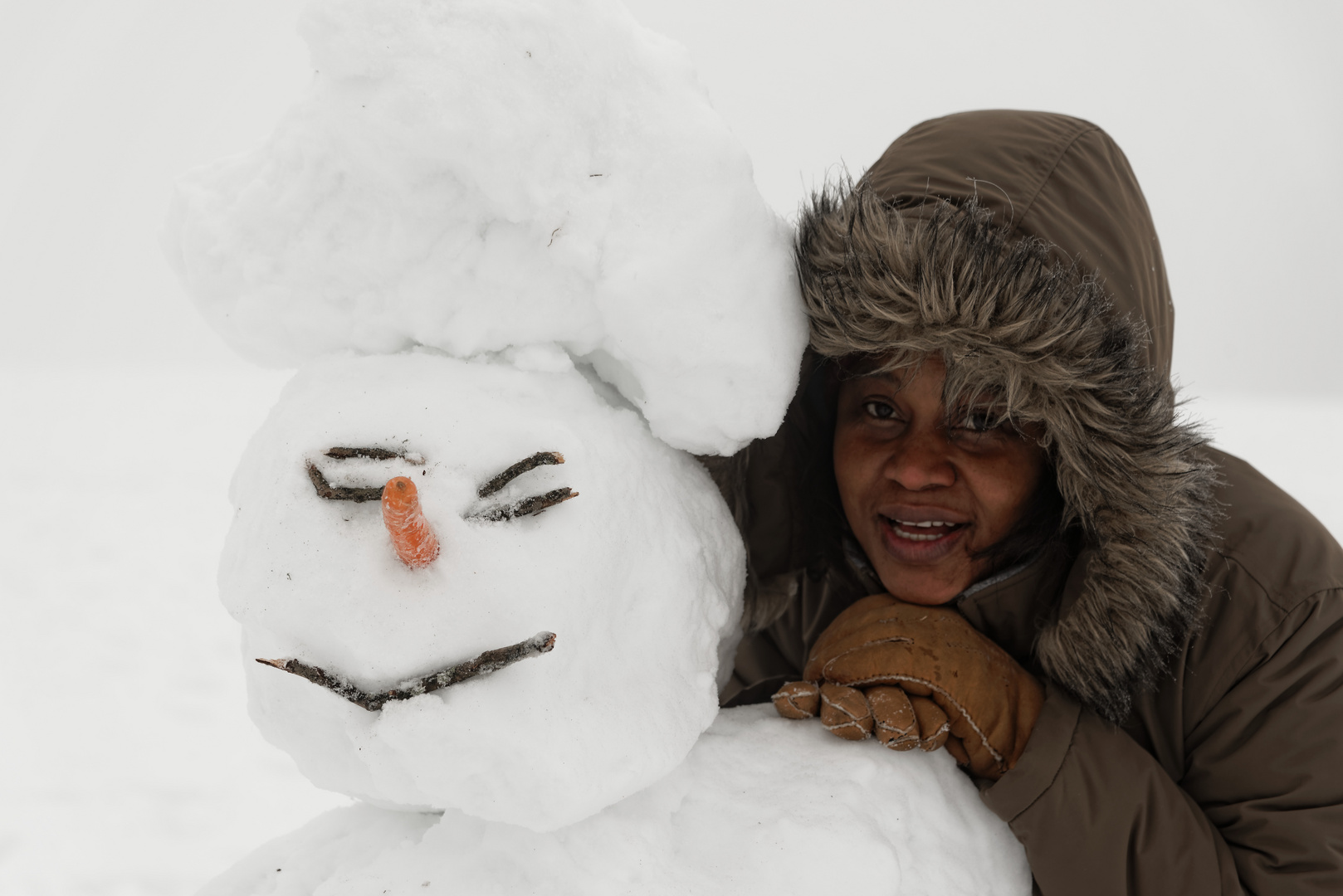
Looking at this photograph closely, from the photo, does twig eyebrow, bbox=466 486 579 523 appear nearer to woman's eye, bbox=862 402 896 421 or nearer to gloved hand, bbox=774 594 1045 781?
gloved hand, bbox=774 594 1045 781

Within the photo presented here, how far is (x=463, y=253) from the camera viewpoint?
774 mm

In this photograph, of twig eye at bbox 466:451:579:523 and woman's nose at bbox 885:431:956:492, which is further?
woman's nose at bbox 885:431:956:492

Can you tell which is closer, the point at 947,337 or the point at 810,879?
the point at 810,879

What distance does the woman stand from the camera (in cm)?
96

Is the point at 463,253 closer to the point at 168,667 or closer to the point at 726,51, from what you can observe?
the point at 168,667

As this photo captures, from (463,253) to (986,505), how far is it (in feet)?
2.60

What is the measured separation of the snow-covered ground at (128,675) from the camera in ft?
6.59

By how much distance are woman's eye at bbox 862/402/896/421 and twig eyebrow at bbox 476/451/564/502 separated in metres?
0.67

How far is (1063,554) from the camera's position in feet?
4.06

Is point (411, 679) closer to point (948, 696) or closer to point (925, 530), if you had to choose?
point (948, 696)

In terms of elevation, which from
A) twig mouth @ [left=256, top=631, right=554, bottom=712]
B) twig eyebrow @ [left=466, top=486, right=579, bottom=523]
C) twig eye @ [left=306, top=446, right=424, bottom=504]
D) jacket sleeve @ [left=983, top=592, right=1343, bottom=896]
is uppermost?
twig eye @ [left=306, top=446, right=424, bottom=504]

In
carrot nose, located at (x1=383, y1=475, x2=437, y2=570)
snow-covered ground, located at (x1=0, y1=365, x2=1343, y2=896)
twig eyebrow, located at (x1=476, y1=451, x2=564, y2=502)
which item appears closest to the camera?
carrot nose, located at (x1=383, y1=475, x2=437, y2=570)

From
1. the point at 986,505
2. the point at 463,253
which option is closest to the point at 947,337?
the point at 986,505

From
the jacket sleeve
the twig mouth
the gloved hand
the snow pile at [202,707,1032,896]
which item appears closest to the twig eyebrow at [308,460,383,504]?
the twig mouth
